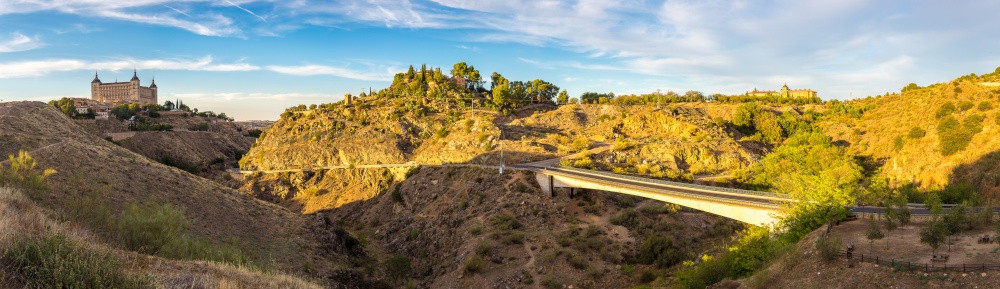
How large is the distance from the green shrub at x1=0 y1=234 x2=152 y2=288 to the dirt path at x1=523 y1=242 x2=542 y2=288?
23684mm

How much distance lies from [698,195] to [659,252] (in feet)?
16.6

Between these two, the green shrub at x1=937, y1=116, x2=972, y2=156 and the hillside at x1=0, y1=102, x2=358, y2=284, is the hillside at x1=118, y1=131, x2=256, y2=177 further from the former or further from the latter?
the green shrub at x1=937, y1=116, x2=972, y2=156

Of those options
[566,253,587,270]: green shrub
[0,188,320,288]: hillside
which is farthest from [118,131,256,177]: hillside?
[0,188,320,288]: hillside

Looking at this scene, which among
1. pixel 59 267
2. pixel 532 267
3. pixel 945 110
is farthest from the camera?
pixel 945 110

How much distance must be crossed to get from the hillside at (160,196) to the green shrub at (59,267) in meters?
16.6

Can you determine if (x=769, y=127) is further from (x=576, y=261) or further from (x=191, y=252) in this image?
(x=191, y=252)

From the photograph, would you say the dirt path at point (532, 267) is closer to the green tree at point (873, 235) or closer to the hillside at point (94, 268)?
the green tree at point (873, 235)

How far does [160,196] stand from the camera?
37000 mm

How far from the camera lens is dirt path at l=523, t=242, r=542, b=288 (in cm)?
3153

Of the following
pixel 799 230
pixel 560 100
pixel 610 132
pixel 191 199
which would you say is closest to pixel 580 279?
pixel 799 230

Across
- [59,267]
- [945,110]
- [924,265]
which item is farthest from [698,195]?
[945,110]

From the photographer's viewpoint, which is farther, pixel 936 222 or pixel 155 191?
pixel 155 191

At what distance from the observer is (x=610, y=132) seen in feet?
240

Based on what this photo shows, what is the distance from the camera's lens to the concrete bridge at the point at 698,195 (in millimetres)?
29127
